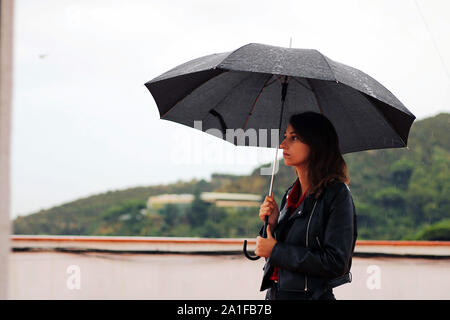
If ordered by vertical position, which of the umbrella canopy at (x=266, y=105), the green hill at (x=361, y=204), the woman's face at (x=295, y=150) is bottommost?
the green hill at (x=361, y=204)

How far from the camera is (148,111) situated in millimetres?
22688

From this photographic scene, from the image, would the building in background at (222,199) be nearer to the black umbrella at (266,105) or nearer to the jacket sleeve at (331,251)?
the black umbrella at (266,105)

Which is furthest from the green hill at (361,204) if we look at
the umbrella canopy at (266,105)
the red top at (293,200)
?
the red top at (293,200)

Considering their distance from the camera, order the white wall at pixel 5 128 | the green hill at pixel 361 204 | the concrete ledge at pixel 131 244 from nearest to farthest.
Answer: the white wall at pixel 5 128 → the concrete ledge at pixel 131 244 → the green hill at pixel 361 204

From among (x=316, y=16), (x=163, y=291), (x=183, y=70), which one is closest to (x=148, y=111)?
(x=316, y=16)

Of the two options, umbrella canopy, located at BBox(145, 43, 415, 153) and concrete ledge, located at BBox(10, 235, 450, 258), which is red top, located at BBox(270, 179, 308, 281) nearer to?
umbrella canopy, located at BBox(145, 43, 415, 153)

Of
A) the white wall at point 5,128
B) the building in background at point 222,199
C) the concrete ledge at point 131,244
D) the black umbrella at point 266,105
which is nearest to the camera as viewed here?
the white wall at point 5,128

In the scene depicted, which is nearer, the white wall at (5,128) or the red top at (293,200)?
Result: the white wall at (5,128)

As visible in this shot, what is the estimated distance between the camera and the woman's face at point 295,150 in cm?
185

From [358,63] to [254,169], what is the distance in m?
5.56

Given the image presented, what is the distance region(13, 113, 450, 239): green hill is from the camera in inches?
661

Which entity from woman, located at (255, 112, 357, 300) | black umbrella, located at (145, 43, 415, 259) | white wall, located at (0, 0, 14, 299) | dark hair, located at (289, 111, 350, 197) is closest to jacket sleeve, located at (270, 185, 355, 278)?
woman, located at (255, 112, 357, 300)

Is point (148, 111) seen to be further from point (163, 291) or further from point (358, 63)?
point (163, 291)

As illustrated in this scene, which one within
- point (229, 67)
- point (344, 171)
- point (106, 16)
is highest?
point (106, 16)
